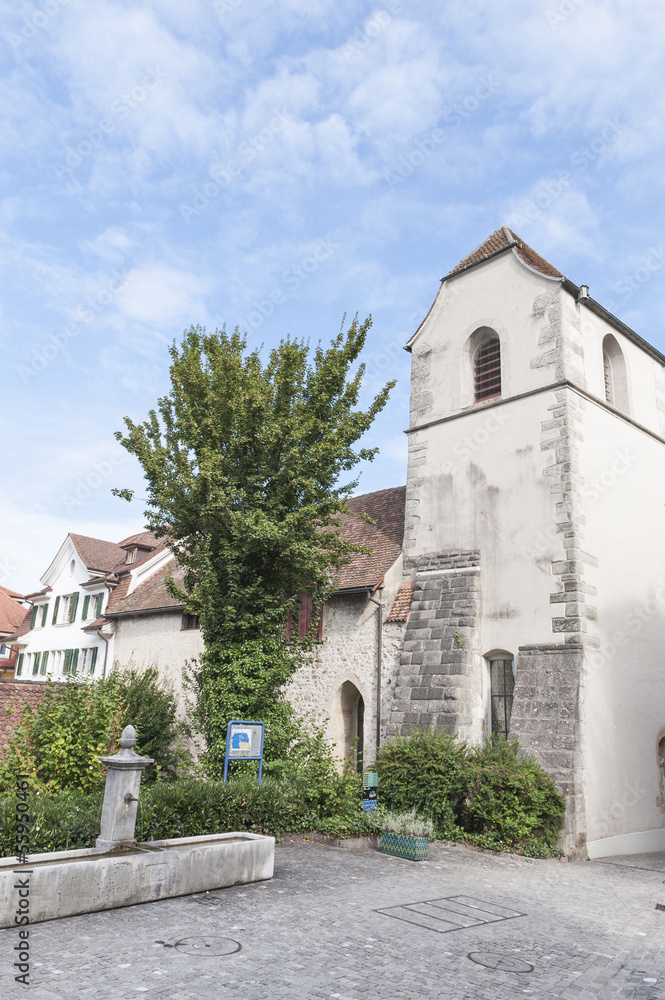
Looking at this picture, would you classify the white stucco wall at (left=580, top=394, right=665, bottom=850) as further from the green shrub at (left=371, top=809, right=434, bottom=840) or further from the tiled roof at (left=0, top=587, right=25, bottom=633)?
the tiled roof at (left=0, top=587, right=25, bottom=633)

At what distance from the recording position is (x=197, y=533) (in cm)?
→ 1330

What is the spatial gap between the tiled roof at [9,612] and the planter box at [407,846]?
3454 centimetres

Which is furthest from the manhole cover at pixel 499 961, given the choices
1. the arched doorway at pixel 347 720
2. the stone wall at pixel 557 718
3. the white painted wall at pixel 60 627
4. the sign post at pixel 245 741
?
the white painted wall at pixel 60 627

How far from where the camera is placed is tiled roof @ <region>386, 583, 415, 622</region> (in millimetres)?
15344

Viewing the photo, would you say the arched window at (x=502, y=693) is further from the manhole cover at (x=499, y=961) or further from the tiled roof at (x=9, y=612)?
the tiled roof at (x=9, y=612)

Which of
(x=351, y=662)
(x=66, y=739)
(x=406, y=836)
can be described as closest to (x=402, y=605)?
(x=351, y=662)

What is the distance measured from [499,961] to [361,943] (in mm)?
1102

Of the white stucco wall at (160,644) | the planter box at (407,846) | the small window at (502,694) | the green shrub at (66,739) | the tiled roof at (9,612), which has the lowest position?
the planter box at (407,846)

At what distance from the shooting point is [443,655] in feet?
46.4

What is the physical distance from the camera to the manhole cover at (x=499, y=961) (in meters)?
5.47

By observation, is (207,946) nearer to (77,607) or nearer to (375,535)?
(375,535)

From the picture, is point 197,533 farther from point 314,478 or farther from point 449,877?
point 449,877

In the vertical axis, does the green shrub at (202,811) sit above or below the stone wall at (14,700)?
below

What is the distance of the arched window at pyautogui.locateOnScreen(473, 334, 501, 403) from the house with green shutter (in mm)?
13605
